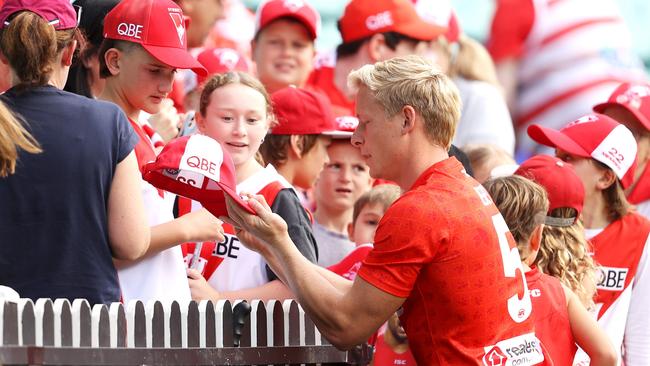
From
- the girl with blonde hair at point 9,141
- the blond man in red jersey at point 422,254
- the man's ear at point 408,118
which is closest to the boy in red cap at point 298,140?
the blond man in red jersey at point 422,254

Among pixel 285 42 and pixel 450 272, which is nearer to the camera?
pixel 450 272

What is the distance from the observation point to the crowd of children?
4.84 meters

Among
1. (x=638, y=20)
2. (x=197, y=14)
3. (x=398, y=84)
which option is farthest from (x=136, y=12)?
(x=638, y=20)

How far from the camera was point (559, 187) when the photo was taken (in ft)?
21.5

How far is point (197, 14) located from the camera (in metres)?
8.37

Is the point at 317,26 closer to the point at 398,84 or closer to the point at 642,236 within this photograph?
the point at 642,236

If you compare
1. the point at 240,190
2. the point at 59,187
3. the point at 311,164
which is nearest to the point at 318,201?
the point at 311,164

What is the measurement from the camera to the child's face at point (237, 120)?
6.05 meters

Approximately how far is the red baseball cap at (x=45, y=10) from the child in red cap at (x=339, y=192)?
275cm

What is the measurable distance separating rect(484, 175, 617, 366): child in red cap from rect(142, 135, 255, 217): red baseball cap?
1494 millimetres

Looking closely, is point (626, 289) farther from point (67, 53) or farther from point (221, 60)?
point (67, 53)

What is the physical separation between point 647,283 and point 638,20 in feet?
20.0

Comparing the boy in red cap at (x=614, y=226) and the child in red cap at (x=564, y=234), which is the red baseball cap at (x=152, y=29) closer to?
the child in red cap at (x=564, y=234)

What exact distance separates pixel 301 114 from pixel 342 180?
81cm
